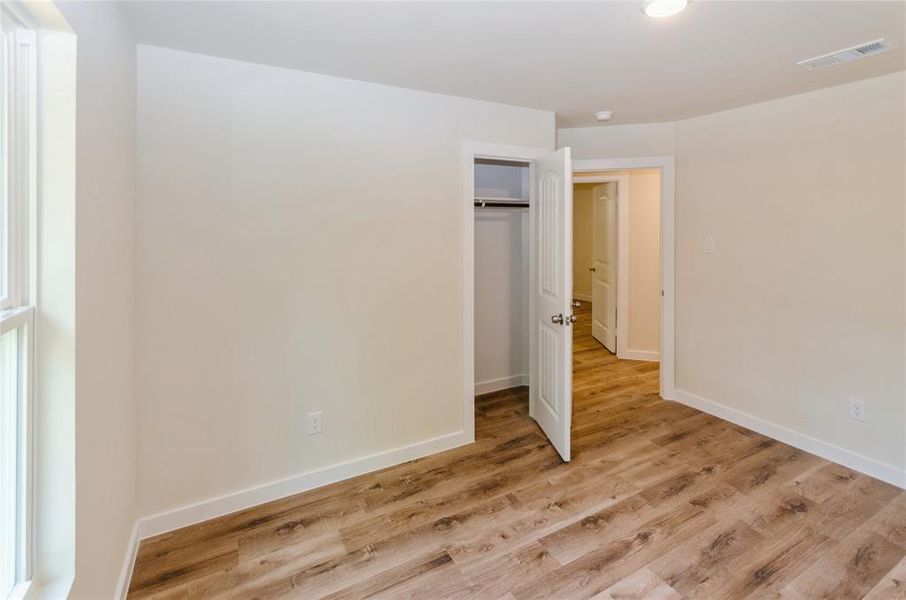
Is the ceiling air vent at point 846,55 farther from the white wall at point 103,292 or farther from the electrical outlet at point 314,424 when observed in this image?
the electrical outlet at point 314,424

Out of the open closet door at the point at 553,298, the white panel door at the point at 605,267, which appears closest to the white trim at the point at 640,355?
the white panel door at the point at 605,267

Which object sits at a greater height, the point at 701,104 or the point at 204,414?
the point at 701,104

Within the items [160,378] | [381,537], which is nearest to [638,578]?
[381,537]

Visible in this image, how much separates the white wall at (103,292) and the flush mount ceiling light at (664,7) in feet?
6.21

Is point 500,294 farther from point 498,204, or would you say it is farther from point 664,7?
point 664,7

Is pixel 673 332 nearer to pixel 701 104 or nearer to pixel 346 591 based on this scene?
pixel 701 104

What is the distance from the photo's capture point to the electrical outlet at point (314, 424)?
239cm

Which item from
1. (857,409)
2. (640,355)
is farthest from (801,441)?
(640,355)

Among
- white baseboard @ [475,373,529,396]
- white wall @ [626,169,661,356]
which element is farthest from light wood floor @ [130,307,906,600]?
white wall @ [626,169,661,356]

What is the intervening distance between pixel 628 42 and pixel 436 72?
97cm

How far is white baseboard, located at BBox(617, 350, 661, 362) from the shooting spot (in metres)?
4.85

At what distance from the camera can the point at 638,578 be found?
175cm

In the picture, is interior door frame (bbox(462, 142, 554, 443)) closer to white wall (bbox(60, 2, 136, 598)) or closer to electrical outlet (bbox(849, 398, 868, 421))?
white wall (bbox(60, 2, 136, 598))

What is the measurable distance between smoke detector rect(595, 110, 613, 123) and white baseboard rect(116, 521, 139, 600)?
12.0 ft
